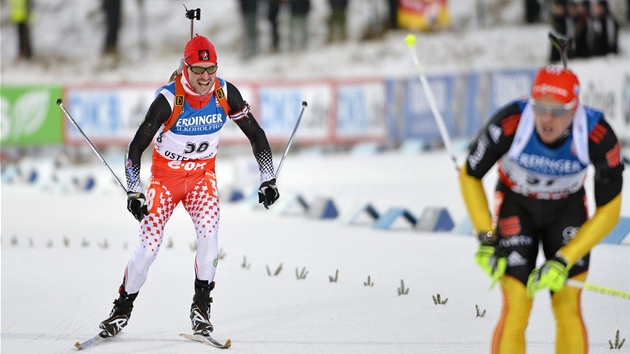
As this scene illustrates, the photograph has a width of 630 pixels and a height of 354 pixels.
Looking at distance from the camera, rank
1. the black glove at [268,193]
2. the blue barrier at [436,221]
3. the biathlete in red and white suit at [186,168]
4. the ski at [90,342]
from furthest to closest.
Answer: the blue barrier at [436,221], the black glove at [268,193], the biathlete in red and white suit at [186,168], the ski at [90,342]

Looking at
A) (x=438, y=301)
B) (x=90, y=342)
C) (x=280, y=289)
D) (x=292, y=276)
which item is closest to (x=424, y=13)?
(x=292, y=276)

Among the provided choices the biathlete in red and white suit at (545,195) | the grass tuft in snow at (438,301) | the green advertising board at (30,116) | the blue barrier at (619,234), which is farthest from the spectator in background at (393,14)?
the biathlete in red and white suit at (545,195)

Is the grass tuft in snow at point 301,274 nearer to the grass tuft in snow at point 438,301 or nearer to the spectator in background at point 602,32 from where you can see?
the grass tuft in snow at point 438,301

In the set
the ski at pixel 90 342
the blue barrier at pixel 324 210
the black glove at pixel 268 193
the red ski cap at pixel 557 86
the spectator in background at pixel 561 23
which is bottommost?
the blue barrier at pixel 324 210

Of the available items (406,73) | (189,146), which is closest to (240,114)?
(189,146)

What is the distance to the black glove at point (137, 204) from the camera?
6844 mm

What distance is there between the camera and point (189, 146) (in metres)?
7.18

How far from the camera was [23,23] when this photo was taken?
116 ft

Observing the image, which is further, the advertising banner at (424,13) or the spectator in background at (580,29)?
the advertising banner at (424,13)

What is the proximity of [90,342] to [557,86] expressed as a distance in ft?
10.6

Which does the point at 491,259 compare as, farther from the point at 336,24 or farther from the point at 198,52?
the point at 336,24

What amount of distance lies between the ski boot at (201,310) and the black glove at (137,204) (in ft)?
2.01

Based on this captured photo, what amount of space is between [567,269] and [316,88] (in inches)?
788

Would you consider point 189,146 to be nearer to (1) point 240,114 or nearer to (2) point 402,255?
(1) point 240,114
